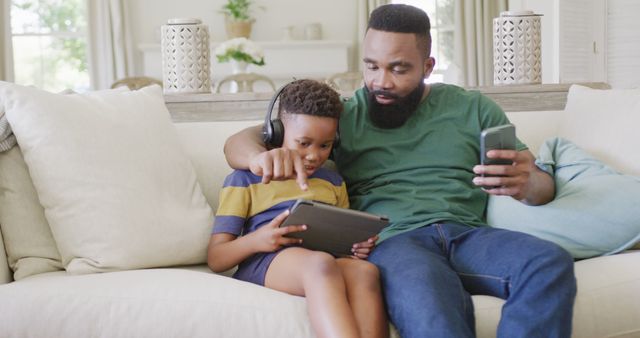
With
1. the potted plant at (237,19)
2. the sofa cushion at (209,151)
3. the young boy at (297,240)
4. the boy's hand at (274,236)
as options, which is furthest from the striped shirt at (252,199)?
the potted plant at (237,19)

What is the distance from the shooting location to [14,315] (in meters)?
1.66

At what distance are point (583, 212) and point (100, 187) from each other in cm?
114

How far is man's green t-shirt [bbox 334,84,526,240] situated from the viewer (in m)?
2.03

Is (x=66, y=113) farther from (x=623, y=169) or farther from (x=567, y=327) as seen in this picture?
(x=623, y=169)

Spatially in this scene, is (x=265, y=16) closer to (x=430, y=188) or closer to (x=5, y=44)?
(x=5, y=44)

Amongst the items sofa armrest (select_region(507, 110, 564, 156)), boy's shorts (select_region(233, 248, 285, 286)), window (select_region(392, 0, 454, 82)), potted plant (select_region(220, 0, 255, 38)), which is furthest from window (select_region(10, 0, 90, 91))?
boy's shorts (select_region(233, 248, 285, 286))

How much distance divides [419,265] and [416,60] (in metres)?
0.63

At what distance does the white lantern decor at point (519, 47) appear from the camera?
9.55 ft

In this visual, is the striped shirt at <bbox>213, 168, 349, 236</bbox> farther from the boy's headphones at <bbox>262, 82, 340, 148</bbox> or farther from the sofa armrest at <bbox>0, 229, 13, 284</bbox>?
the sofa armrest at <bbox>0, 229, 13, 284</bbox>

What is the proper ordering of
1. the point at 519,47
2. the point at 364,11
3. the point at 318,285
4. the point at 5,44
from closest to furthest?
the point at 318,285 → the point at 519,47 → the point at 5,44 → the point at 364,11

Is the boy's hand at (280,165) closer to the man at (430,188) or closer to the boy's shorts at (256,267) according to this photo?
the man at (430,188)

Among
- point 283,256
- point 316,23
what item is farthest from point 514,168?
point 316,23

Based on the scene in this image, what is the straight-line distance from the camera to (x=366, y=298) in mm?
1666

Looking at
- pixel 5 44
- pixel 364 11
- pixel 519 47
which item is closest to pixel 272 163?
pixel 519 47
